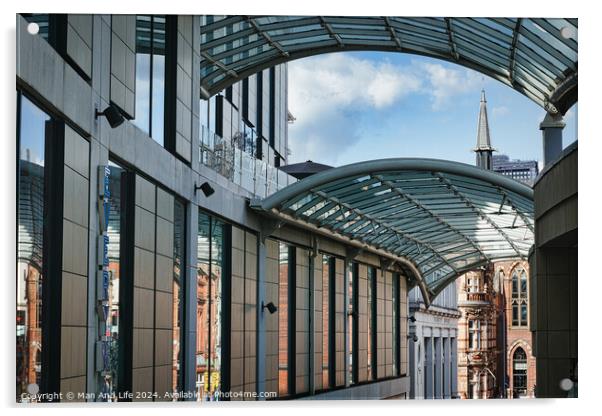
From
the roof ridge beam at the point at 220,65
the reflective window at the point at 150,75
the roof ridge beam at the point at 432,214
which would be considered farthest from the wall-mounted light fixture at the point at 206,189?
the roof ridge beam at the point at 432,214

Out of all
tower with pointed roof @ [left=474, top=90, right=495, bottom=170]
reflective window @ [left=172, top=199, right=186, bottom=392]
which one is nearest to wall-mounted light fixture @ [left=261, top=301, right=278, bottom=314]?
tower with pointed roof @ [left=474, top=90, right=495, bottom=170]

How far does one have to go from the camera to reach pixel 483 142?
25.0 metres

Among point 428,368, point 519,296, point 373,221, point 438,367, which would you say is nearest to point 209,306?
point 373,221

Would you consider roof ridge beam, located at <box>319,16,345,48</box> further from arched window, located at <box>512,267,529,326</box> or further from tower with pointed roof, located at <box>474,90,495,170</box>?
arched window, located at <box>512,267,529,326</box>

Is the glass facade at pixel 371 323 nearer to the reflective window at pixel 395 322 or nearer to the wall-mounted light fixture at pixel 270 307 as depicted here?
the reflective window at pixel 395 322

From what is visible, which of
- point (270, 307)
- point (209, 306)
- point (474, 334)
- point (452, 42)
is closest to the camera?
point (452, 42)

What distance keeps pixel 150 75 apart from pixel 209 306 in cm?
652

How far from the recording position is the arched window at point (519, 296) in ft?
181

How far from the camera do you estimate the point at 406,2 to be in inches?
675

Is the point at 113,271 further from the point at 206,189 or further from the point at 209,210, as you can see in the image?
the point at 209,210

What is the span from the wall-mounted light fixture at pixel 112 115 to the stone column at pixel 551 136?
7125 mm

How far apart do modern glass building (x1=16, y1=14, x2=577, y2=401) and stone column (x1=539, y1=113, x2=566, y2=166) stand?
0.30 meters

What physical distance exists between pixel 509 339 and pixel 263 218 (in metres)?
35.1

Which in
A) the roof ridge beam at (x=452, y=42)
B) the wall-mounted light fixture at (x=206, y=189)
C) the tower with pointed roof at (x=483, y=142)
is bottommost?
the wall-mounted light fixture at (x=206, y=189)
